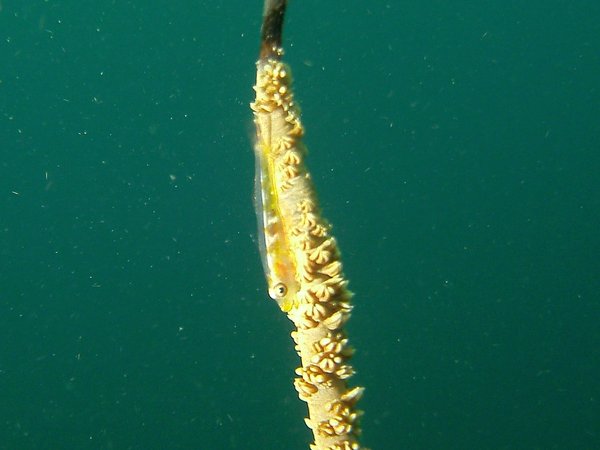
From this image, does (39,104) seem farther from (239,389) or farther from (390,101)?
(239,389)

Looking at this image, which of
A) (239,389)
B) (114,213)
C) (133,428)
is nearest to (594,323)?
(239,389)

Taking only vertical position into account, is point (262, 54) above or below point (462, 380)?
below

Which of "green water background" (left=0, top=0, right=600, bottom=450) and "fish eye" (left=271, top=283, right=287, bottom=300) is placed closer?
"fish eye" (left=271, top=283, right=287, bottom=300)

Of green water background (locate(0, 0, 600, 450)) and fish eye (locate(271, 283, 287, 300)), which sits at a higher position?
green water background (locate(0, 0, 600, 450))

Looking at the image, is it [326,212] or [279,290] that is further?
[326,212]

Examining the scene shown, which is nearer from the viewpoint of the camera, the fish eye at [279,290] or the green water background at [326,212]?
the fish eye at [279,290]

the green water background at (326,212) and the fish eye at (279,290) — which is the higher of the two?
the green water background at (326,212)

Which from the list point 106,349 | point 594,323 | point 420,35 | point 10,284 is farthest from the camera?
point 420,35

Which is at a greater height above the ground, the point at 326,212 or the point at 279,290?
the point at 326,212
